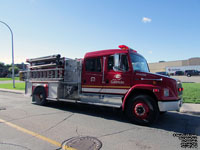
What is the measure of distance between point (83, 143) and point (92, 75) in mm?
3244

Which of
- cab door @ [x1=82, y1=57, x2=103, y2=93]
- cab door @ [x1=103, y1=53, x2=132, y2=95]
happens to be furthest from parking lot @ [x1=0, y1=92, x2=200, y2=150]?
cab door @ [x1=82, y1=57, x2=103, y2=93]

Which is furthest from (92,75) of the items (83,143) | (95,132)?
(83,143)

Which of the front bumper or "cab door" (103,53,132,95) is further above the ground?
"cab door" (103,53,132,95)

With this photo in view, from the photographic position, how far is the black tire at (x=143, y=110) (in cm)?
489

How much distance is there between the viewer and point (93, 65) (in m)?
6.40

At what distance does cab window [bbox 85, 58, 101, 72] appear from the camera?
20.5 feet

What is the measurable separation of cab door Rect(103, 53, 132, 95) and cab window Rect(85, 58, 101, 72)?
0.44 metres

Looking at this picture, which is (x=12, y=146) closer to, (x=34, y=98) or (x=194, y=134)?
(x=194, y=134)

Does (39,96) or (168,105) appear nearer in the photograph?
(168,105)

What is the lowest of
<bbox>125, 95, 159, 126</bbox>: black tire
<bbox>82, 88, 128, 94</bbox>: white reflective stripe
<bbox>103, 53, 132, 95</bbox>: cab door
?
<bbox>125, 95, 159, 126</bbox>: black tire

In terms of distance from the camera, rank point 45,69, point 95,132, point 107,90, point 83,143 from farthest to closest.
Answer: point 45,69
point 107,90
point 95,132
point 83,143

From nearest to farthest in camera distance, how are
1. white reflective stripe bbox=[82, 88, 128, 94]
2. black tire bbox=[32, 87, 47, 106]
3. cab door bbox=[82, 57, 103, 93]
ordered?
white reflective stripe bbox=[82, 88, 128, 94], cab door bbox=[82, 57, 103, 93], black tire bbox=[32, 87, 47, 106]

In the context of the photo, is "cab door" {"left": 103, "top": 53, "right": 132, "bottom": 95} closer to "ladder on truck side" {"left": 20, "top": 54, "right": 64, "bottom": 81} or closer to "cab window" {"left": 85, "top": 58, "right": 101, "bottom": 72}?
"cab window" {"left": 85, "top": 58, "right": 101, "bottom": 72}

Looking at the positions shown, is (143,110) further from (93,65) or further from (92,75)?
(93,65)
